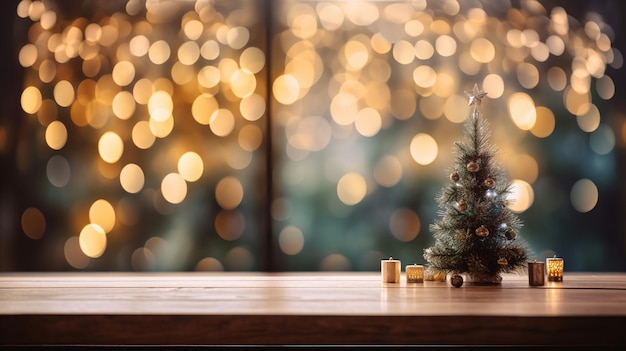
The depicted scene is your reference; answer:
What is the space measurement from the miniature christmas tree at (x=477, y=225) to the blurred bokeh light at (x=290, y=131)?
710 millimetres

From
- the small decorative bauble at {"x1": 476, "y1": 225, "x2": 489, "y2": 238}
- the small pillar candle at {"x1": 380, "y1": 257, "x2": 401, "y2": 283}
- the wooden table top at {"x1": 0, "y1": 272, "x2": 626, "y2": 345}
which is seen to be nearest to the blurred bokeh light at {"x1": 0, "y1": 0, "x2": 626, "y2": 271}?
the small pillar candle at {"x1": 380, "y1": 257, "x2": 401, "y2": 283}

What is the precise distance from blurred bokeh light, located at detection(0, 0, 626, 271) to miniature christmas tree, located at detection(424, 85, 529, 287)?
710mm

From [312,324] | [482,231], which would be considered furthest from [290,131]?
[312,324]

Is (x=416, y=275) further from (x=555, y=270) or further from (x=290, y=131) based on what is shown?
(x=290, y=131)

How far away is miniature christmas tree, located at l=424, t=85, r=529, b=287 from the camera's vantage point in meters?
1.45

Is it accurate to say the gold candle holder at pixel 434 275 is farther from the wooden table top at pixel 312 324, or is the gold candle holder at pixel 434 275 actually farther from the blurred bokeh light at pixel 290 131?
the blurred bokeh light at pixel 290 131

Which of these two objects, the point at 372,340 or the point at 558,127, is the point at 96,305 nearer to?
the point at 372,340

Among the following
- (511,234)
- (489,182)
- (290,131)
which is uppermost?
(290,131)

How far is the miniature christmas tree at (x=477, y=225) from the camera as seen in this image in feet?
4.75

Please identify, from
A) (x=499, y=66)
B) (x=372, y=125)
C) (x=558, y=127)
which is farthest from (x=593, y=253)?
(x=372, y=125)

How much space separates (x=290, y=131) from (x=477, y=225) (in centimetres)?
93

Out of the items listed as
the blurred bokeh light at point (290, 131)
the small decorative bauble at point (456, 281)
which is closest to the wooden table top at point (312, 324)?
the small decorative bauble at point (456, 281)

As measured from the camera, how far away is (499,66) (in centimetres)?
223

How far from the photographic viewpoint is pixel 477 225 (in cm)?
146
